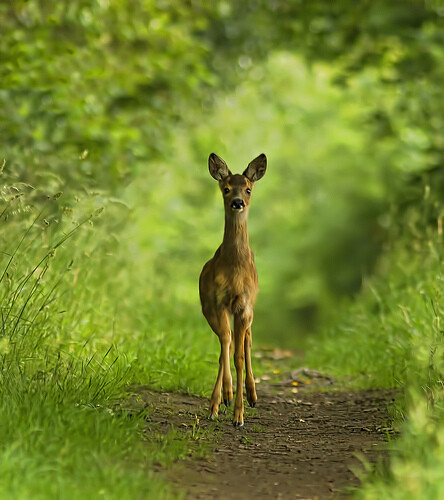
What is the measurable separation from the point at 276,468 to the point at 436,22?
7.39 meters

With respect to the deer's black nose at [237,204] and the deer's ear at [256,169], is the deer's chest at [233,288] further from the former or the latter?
the deer's ear at [256,169]

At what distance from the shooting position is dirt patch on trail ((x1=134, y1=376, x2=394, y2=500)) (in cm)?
472

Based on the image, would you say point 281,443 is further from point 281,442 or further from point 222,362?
point 222,362

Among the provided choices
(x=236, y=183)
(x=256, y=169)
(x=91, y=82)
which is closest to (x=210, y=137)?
(x=91, y=82)

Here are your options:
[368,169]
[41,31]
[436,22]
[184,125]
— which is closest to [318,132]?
[368,169]

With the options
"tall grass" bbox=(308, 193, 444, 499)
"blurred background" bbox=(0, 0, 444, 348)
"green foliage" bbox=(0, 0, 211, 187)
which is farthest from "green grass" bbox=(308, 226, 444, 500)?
"green foliage" bbox=(0, 0, 211, 187)

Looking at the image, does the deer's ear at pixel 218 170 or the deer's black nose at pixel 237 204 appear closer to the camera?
the deer's black nose at pixel 237 204

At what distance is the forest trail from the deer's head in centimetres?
152

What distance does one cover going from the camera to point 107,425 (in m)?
5.06

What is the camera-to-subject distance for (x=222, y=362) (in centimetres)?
618

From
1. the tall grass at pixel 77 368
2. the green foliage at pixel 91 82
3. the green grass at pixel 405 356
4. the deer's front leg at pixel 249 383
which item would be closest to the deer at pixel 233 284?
the deer's front leg at pixel 249 383

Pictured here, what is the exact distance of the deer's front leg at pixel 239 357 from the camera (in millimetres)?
5930

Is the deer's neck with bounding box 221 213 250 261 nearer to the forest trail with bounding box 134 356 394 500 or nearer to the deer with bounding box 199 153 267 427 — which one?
the deer with bounding box 199 153 267 427

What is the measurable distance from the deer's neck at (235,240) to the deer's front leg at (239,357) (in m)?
0.42
